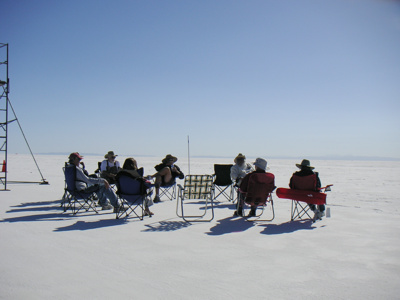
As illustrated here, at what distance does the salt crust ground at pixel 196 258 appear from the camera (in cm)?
293

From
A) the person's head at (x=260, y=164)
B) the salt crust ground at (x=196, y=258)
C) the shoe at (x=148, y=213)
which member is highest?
the person's head at (x=260, y=164)

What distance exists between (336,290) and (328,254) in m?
1.16

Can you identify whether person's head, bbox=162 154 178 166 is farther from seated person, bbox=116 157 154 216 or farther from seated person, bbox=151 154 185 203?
seated person, bbox=116 157 154 216

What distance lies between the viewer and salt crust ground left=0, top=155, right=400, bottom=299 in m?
2.93

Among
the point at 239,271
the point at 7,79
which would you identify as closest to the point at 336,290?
the point at 239,271

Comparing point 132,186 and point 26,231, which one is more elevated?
point 132,186

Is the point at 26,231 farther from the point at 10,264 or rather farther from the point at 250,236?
the point at 250,236

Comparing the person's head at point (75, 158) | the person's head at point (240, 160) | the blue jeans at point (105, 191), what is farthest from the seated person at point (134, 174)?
the person's head at point (240, 160)

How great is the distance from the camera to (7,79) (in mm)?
10969

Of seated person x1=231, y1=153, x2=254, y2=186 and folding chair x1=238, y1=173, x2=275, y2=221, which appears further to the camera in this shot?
seated person x1=231, y1=153, x2=254, y2=186

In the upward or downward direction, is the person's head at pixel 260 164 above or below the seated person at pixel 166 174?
above

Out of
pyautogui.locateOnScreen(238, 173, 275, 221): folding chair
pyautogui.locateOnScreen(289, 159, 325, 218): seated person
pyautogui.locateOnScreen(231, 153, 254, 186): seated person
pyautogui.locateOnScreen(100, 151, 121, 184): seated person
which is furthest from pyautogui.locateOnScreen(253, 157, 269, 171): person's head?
pyautogui.locateOnScreen(100, 151, 121, 184): seated person

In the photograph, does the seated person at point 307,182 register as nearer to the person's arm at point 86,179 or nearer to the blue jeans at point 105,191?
the blue jeans at point 105,191

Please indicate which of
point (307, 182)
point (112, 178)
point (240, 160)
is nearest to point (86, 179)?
point (112, 178)
